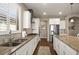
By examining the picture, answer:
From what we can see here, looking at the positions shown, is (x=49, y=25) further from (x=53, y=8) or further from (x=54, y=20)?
(x=53, y=8)

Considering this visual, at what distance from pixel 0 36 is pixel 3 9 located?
452 mm

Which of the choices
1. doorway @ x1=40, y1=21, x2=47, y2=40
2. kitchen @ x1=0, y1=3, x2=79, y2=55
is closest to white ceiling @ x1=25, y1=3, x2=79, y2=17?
kitchen @ x1=0, y1=3, x2=79, y2=55

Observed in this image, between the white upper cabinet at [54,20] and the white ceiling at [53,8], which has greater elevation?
the white ceiling at [53,8]

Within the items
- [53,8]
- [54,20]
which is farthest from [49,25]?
[53,8]

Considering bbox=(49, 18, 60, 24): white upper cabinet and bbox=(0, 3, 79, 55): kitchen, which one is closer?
bbox=(0, 3, 79, 55): kitchen

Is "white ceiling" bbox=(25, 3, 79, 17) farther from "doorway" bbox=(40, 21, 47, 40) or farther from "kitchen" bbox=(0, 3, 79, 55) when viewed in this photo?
"doorway" bbox=(40, 21, 47, 40)

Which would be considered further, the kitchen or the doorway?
the doorway

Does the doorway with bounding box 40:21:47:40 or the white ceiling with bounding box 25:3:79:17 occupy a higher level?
the white ceiling with bounding box 25:3:79:17

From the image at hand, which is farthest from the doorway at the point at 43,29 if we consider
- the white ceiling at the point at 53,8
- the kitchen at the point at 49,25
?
the white ceiling at the point at 53,8

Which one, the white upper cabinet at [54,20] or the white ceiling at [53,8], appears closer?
the white ceiling at [53,8]

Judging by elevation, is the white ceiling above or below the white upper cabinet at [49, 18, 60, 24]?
above

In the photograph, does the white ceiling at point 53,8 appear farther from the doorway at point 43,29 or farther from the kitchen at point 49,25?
the doorway at point 43,29

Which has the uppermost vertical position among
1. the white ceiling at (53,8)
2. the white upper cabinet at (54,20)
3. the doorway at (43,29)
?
the white ceiling at (53,8)

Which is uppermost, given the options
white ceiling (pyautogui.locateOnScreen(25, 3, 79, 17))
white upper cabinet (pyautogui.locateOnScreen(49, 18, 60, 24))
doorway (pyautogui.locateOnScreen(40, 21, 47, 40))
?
white ceiling (pyautogui.locateOnScreen(25, 3, 79, 17))
